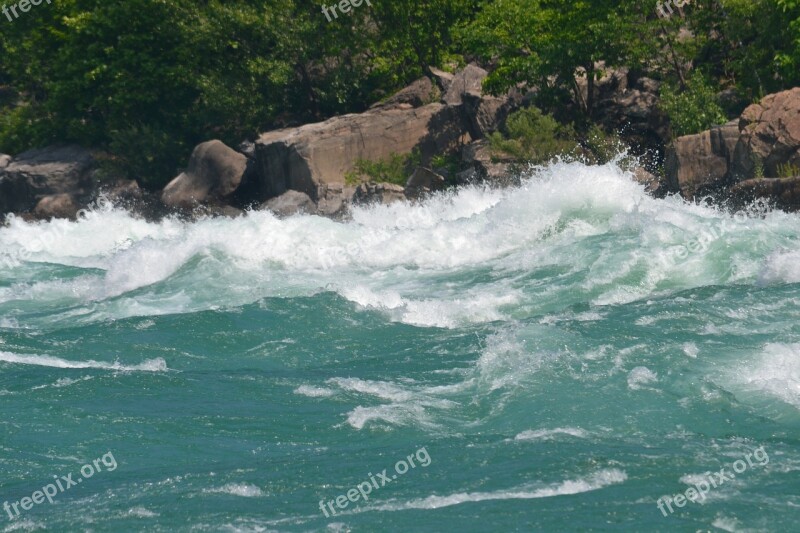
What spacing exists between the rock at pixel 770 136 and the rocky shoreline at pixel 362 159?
0.15 meters

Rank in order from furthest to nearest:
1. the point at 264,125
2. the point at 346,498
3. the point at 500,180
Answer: the point at 264,125 → the point at 500,180 → the point at 346,498

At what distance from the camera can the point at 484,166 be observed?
2228 centimetres

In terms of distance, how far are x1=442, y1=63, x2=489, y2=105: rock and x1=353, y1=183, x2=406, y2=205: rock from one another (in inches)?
113

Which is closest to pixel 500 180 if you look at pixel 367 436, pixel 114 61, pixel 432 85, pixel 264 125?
pixel 432 85

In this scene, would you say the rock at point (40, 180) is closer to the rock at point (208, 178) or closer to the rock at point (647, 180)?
the rock at point (208, 178)

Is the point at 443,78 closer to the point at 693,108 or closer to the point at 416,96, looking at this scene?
the point at 416,96

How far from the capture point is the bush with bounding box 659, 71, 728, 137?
20.5 meters

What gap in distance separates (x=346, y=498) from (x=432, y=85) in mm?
19052

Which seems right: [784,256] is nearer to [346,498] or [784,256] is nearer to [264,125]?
[346,498]

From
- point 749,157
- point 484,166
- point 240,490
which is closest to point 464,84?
point 484,166

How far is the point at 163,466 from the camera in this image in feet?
28.8

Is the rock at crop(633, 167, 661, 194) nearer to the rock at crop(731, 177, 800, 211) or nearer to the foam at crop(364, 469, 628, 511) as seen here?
the rock at crop(731, 177, 800, 211)

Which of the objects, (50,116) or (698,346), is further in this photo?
(50,116)

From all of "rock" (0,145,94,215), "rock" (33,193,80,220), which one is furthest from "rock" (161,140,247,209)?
"rock" (0,145,94,215)
